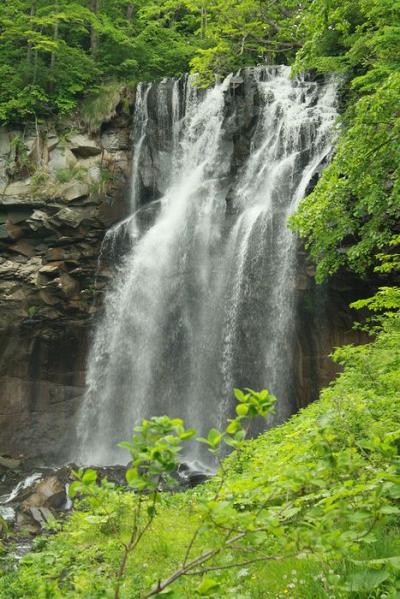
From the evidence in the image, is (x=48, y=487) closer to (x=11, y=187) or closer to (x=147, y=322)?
(x=147, y=322)

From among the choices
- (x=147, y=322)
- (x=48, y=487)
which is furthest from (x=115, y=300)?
(x=48, y=487)

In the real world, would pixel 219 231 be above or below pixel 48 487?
above

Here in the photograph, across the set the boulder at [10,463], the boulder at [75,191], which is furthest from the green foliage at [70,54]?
the boulder at [10,463]

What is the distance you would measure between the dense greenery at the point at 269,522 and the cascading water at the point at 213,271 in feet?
25.3

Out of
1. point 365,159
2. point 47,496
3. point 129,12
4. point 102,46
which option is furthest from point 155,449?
point 129,12

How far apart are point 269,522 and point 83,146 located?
2044 centimetres

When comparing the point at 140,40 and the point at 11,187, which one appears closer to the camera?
the point at 11,187

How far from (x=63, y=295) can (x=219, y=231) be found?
5.70 metres

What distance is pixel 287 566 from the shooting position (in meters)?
3.72

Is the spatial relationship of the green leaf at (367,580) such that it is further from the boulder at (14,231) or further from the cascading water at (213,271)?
the boulder at (14,231)

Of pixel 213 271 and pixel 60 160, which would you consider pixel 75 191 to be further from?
pixel 213 271

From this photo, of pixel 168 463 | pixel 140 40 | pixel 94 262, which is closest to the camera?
pixel 168 463

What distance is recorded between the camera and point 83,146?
20828 millimetres

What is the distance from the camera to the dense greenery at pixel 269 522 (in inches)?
83.7
